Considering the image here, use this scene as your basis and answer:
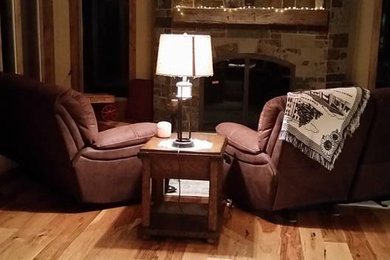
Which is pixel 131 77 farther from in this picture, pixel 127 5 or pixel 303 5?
pixel 303 5

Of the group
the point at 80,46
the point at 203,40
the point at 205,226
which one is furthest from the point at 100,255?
the point at 80,46

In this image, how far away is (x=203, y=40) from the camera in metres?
3.33

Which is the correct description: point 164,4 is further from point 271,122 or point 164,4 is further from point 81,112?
point 271,122

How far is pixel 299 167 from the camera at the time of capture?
365cm

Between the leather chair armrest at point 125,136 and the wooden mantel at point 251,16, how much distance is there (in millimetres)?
2717

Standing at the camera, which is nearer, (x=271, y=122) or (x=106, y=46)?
(x=271, y=122)

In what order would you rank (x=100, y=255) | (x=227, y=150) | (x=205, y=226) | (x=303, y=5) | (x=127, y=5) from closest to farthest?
1. (x=100, y=255)
2. (x=205, y=226)
3. (x=227, y=150)
4. (x=303, y=5)
5. (x=127, y=5)

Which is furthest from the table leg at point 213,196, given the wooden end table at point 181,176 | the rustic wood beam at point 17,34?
the rustic wood beam at point 17,34

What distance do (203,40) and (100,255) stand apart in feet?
4.86

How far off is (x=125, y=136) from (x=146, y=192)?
0.62 metres

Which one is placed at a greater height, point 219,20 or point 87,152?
point 219,20

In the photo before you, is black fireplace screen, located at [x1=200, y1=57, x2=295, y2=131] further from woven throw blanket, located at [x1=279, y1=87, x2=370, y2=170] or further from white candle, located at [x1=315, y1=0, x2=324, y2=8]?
woven throw blanket, located at [x1=279, y1=87, x2=370, y2=170]

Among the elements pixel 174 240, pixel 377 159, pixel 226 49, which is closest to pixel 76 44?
pixel 226 49

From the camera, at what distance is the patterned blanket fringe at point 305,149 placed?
11.4 ft
